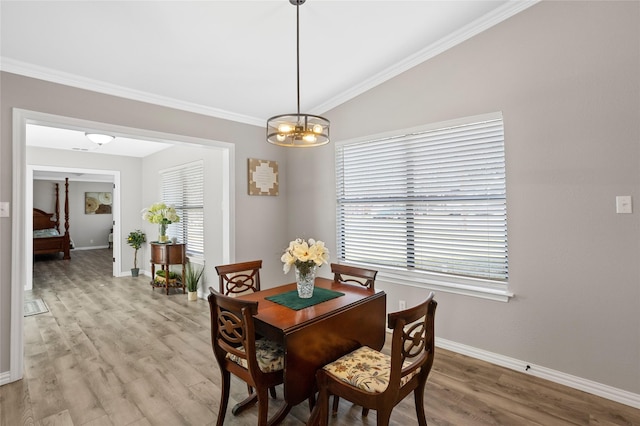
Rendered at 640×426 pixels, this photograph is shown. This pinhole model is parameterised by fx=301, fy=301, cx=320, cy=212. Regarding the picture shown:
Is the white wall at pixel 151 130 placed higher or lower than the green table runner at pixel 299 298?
higher

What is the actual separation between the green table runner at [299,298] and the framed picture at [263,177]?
2042 millimetres

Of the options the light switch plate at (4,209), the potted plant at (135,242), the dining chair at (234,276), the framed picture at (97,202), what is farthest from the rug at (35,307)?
the framed picture at (97,202)

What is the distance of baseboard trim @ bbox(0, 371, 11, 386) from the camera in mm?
2318

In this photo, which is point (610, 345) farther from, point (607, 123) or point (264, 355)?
point (264, 355)

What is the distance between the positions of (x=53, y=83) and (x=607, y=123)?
4.37 metres

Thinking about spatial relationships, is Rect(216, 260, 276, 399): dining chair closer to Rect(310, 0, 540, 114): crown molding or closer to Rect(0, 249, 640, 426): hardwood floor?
Rect(0, 249, 640, 426): hardwood floor

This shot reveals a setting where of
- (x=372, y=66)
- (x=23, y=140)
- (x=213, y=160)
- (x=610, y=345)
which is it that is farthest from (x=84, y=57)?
(x=610, y=345)

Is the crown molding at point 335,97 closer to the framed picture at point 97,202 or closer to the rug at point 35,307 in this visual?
the rug at point 35,307

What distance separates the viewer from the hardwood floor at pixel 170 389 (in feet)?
6.44

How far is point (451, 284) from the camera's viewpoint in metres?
2.87

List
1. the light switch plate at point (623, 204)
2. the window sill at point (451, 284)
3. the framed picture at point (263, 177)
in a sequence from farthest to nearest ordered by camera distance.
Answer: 1. the framed picture at point (263, 177)
2. the window sill at point (451, 284)
3. the light switch plate at point (623, 204)

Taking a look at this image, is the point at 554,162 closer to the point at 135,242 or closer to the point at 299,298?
the point at 299,298

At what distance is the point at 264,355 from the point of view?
1.77 m

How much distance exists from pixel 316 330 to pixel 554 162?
2.24 metres
